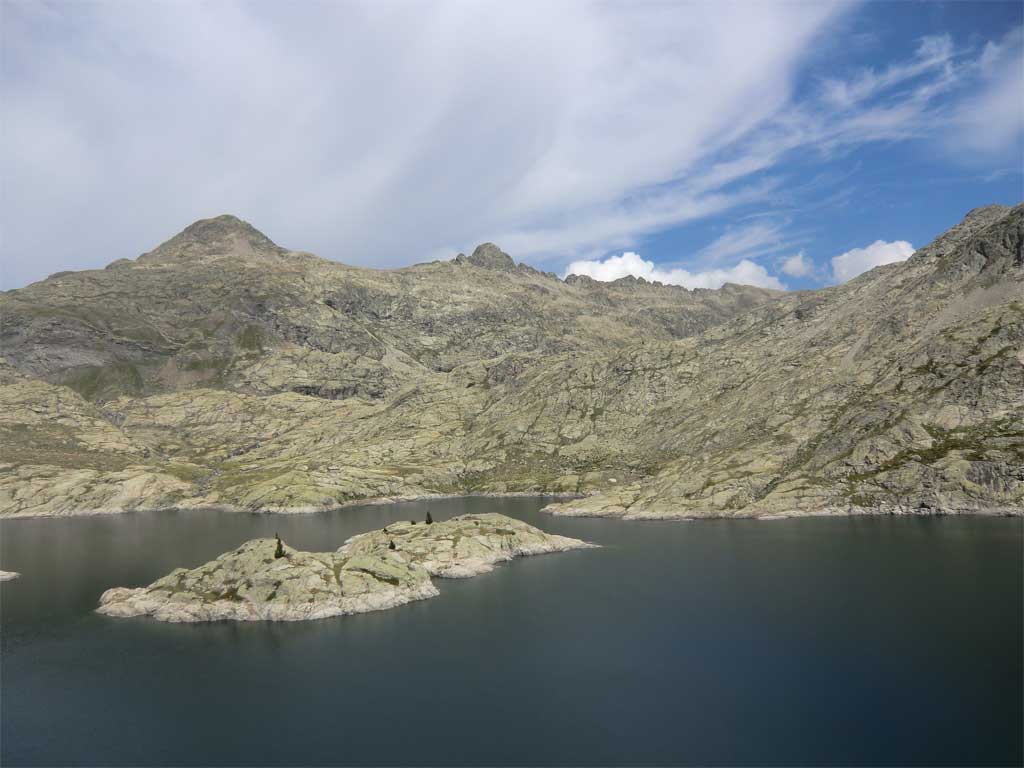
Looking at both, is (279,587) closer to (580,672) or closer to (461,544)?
(461,544)

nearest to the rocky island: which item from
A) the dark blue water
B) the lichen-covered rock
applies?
the lichen-covered rock

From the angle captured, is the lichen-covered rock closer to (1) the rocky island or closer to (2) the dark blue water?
(1) the rocky island

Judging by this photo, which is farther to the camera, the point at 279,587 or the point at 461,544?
the point at 461,544

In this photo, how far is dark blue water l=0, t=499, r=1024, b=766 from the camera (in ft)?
202

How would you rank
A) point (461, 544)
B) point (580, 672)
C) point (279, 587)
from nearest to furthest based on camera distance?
point (580, 672) → point (279, 587) → point (461, 544)

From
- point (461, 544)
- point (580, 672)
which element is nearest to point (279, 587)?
point (461, 544)

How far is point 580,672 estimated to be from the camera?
260 ft

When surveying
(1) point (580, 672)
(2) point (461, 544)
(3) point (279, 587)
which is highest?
(2) point (461, 544)

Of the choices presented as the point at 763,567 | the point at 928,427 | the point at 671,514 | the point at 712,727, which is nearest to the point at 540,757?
the point at 712,727

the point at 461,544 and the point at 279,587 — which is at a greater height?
the point at 461,544

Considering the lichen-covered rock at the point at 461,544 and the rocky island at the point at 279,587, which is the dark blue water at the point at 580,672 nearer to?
Answer: the rocky island at the point at 279,587

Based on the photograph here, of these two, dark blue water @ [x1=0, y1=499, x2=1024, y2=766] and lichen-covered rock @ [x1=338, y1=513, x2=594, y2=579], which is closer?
dark blue water @ [x1=0, y1=499, x2=1024, y2=766]

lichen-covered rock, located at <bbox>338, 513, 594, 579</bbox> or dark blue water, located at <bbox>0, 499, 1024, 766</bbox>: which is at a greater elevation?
lichen-covered rock, located at <bbox>338, 513, 594, 579</bbox>

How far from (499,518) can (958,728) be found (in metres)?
110
